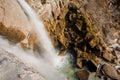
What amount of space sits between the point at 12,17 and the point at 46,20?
11.2 feet

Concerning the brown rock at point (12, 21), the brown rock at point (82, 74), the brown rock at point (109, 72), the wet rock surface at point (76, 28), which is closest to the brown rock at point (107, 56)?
the wet rock surface at point (76, 28)

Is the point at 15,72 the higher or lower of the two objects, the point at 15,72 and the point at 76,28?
the higher

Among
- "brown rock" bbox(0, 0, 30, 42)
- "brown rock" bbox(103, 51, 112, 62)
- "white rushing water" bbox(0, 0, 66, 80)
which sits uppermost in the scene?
"brown rock" bbox(0, 0, 30, 42)

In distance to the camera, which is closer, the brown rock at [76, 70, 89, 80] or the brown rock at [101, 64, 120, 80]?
the brown rock at [76, 70, 89, 80]

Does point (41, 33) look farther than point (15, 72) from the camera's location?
Yes

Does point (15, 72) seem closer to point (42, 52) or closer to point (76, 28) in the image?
point (42, 52)

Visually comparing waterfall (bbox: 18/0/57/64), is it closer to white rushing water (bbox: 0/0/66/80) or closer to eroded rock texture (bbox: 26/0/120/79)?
white rushing water (bbox: 0/0/66/80)

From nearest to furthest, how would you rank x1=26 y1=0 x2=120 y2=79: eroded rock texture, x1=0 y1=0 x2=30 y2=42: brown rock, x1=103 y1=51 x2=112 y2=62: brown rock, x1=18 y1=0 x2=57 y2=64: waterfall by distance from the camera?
x1=0 y1=0 x2=30 y2=42: brown rock → x1=18 y1=0 x2=57 y2=64: waterfall → x1=26 y1=0 x2=120 y2=79: eroded rock texture → x1=103 y1=51 x2=112 y2=62: brown rock

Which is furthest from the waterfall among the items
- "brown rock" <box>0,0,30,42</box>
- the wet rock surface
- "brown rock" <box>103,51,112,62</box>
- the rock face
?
the rock face

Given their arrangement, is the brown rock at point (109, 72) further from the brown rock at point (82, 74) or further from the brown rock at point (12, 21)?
the brown rock at point (12, 21)

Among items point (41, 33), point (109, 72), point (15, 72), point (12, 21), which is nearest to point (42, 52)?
point (41, 33)

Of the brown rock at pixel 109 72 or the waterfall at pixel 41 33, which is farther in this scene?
the brown rock at pixel 109 72

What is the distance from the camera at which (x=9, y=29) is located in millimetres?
13297

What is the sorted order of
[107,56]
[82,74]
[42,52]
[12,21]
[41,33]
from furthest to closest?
1. [107,56]
2. [42,52]
3. [41,33]
4. [82,74]
5. [12,21]
